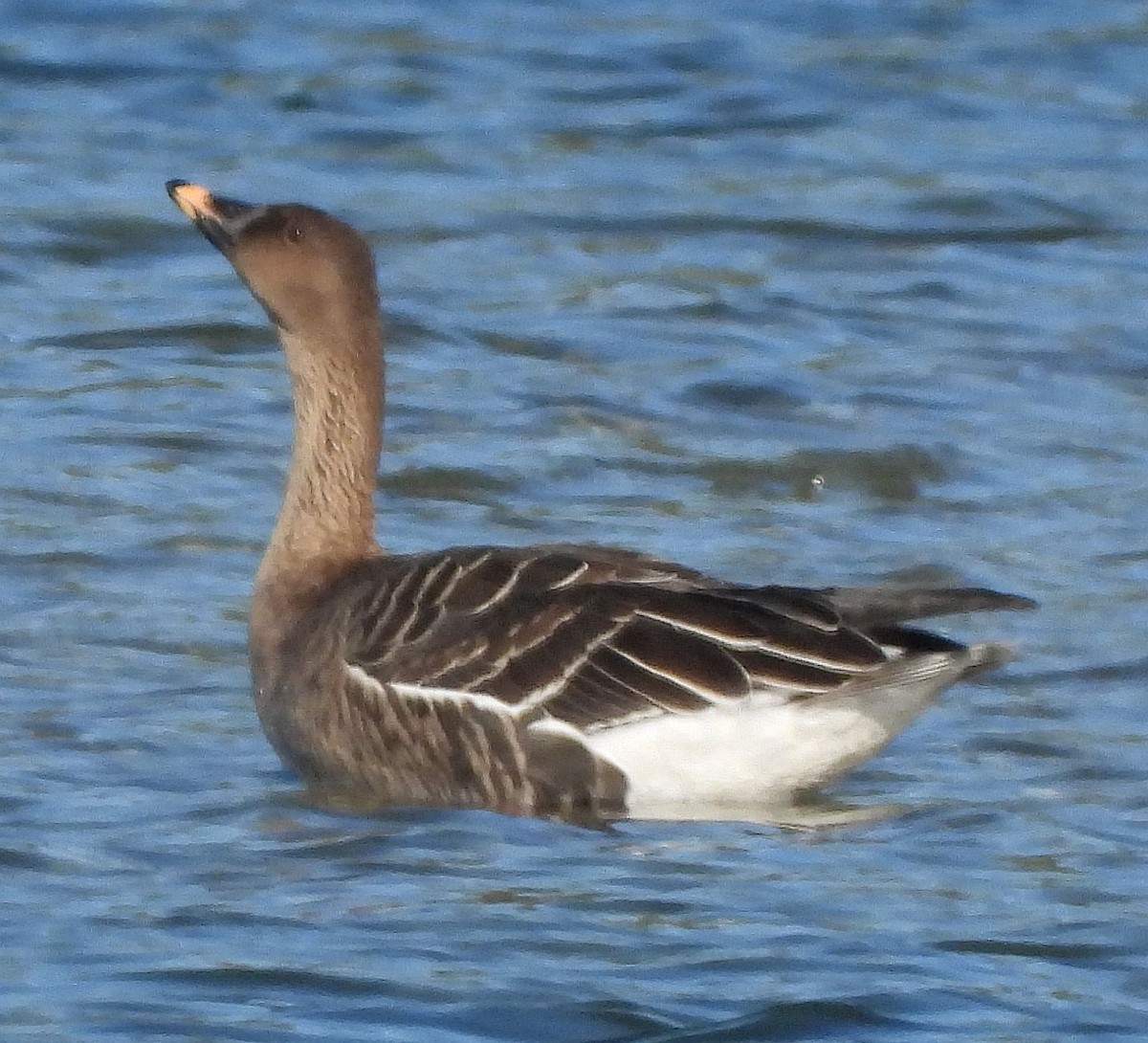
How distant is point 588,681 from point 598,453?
369 centimetres

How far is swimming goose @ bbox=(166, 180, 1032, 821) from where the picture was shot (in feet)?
26.5

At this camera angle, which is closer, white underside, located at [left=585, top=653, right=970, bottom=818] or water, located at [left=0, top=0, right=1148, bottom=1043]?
water, located at [left=0, top=0, right=1148, bottom=1043]

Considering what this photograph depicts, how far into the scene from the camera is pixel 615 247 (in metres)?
14.8

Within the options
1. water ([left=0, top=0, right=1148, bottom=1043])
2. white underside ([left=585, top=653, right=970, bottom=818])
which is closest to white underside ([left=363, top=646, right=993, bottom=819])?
white underside ([left=585, top=653, right=970, bottom=818])

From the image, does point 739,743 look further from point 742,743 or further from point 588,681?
point 588,681

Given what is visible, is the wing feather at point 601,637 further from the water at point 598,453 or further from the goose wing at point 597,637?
the water at point 598,453

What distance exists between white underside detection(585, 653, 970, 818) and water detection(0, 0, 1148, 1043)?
209 mm

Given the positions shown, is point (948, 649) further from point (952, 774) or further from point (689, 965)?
point (689, 965)

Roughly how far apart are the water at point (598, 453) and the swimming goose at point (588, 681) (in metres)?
0.22

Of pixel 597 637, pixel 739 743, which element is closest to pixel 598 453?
pixel 597 637

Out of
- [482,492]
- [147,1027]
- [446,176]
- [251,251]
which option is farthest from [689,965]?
[446,176]

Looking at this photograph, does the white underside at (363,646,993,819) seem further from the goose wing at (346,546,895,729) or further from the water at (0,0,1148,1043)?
the water at (0,0,1148,1043)

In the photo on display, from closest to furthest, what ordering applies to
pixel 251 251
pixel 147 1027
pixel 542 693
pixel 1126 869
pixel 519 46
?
pixel 147 1027 → pixel 1126 869 → pixel 542 693 → pixel 251 251 → pixel 519 46

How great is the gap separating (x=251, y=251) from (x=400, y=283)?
5020mm
